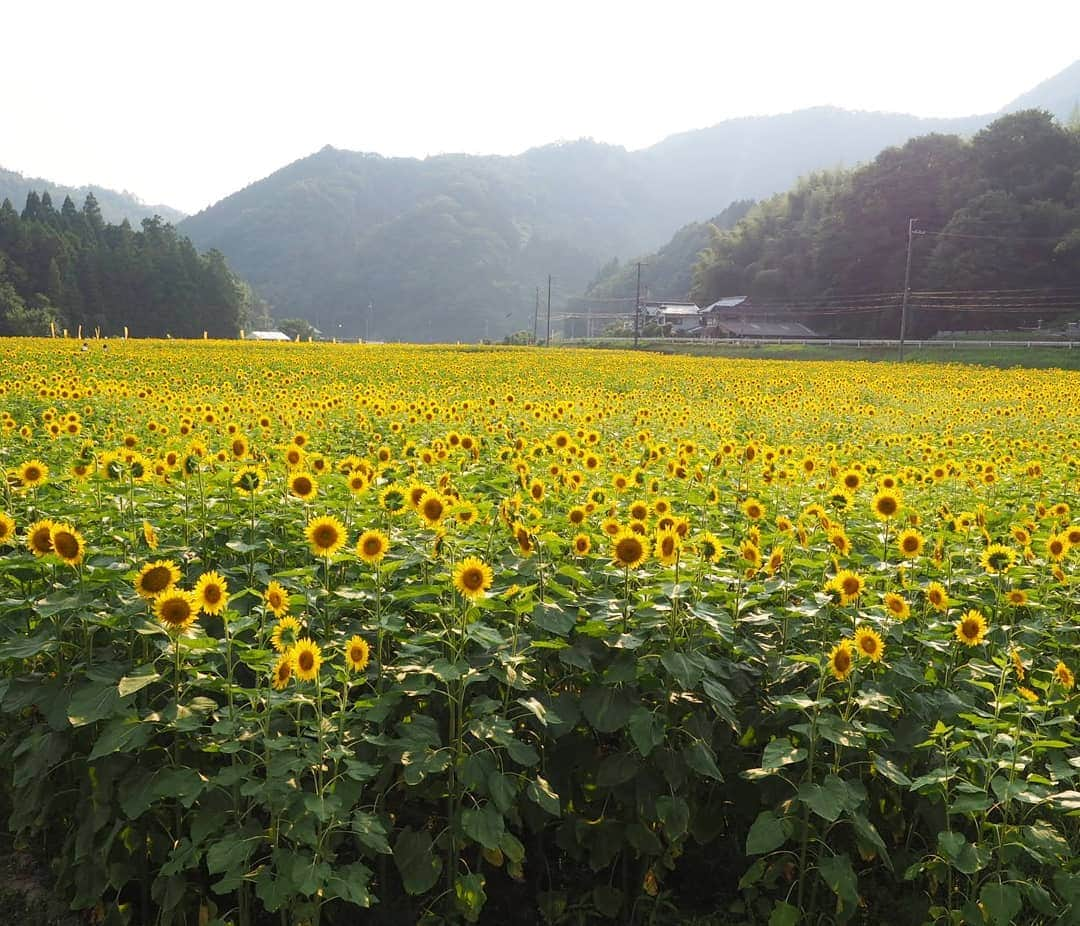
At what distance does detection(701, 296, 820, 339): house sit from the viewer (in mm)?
68769

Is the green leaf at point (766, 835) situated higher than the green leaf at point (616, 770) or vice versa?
A: the green leaf at point (616, 770)

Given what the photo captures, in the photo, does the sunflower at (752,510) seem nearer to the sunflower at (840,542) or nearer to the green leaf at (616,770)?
the sunflower at (840,542)

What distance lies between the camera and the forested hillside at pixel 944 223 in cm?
5609

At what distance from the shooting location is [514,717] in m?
3.02

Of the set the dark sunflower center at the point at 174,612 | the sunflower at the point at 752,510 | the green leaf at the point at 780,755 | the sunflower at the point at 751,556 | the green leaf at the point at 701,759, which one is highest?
the dark sunflower center at the point at 174,612

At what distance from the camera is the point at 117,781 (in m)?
2.88

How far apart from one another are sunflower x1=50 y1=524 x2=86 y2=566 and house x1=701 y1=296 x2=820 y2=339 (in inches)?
2692

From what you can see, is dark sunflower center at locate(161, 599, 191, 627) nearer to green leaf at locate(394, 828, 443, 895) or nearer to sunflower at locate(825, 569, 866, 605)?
green leaf at locate(394, 828, 443, 895)

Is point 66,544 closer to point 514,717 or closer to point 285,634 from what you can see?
point 285,634

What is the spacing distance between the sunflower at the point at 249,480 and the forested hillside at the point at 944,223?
2197 inches

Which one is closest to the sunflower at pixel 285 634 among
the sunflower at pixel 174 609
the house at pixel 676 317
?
the sunflower at pixel 174 609

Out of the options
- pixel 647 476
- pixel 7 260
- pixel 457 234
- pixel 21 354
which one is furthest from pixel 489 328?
pixel 647 476

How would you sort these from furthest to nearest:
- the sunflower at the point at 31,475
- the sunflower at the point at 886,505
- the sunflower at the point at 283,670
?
the sunflower at the point at 31,475
the sunflower at the point at 886,505
the sunflower at the point at 283,670

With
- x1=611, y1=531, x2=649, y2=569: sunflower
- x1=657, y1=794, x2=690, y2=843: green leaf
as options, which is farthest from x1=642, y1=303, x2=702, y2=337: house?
x1=657, y1=794, x2=690, y2=843: green leaf
